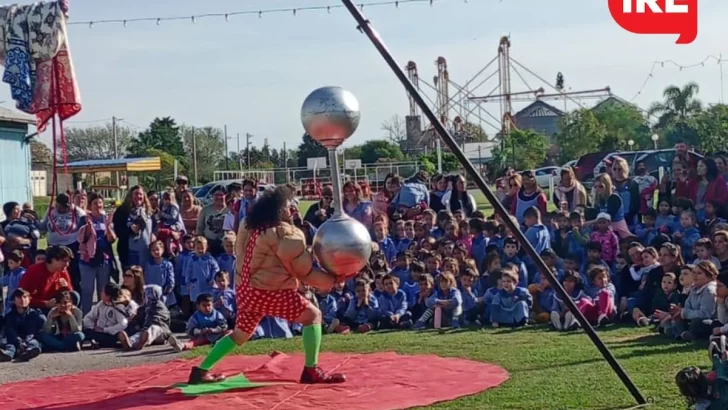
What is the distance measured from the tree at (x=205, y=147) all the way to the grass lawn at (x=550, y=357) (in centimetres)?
5681

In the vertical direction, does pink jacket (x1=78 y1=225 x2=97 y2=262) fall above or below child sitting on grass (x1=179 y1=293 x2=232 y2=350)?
above

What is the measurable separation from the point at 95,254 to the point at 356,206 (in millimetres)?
3425

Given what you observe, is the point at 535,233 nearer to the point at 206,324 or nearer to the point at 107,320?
the point at 206,324

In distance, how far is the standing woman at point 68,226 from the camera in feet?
39.7

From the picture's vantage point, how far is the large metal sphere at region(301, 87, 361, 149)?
7.00 metres

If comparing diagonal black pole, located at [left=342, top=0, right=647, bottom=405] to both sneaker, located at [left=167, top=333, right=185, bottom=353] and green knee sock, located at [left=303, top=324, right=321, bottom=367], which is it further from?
sneaker, located at [left=167, top=333, right=185, bottom=353]

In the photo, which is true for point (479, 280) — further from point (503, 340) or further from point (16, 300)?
point (16, 300)

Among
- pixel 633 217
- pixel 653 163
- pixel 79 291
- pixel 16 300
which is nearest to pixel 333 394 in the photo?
pixel 16 300

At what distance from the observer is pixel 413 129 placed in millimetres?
63594

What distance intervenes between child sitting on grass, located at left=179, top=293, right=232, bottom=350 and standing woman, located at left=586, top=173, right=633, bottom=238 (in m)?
4.72

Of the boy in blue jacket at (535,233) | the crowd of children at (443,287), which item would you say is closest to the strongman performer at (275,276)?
the crowd of children at (443,287)

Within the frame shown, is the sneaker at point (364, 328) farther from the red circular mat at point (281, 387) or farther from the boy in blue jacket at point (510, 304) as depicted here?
the red circular mat at point (281, 387)

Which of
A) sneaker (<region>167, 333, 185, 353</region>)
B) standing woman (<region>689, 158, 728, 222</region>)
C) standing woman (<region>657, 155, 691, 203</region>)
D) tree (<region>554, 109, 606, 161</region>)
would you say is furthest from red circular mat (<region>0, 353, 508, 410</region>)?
tree (<region>554, 109, 606, 161</region>)

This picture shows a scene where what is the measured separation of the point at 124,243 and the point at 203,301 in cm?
Result: 210
